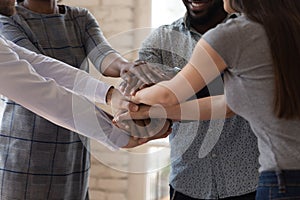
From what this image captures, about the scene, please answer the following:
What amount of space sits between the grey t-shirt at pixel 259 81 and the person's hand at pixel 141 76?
0.35 meters

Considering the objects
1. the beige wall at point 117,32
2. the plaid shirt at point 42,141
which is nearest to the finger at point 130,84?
the plaid shirt at point 42,141

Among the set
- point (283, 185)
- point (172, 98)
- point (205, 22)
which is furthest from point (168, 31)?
point (283, 185)

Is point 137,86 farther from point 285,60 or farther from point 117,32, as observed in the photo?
point 117,32

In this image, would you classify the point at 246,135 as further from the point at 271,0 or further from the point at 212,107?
the point at 271,0

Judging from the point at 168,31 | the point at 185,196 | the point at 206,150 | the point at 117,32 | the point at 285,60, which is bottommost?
the point at 185,196

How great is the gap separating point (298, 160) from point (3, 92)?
75 cm

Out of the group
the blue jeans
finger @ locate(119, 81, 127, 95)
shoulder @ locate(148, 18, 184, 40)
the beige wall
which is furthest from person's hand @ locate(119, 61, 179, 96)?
the beige wall

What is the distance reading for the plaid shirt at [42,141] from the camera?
157cm

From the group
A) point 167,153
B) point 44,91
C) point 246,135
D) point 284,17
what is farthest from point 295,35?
point 167,153

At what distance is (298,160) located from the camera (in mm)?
1081

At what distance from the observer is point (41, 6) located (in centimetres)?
167

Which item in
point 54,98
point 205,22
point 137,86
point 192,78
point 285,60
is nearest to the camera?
point 285,60

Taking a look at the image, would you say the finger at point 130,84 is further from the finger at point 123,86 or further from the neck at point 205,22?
the neck at point 205,22

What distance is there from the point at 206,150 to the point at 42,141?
51cm
